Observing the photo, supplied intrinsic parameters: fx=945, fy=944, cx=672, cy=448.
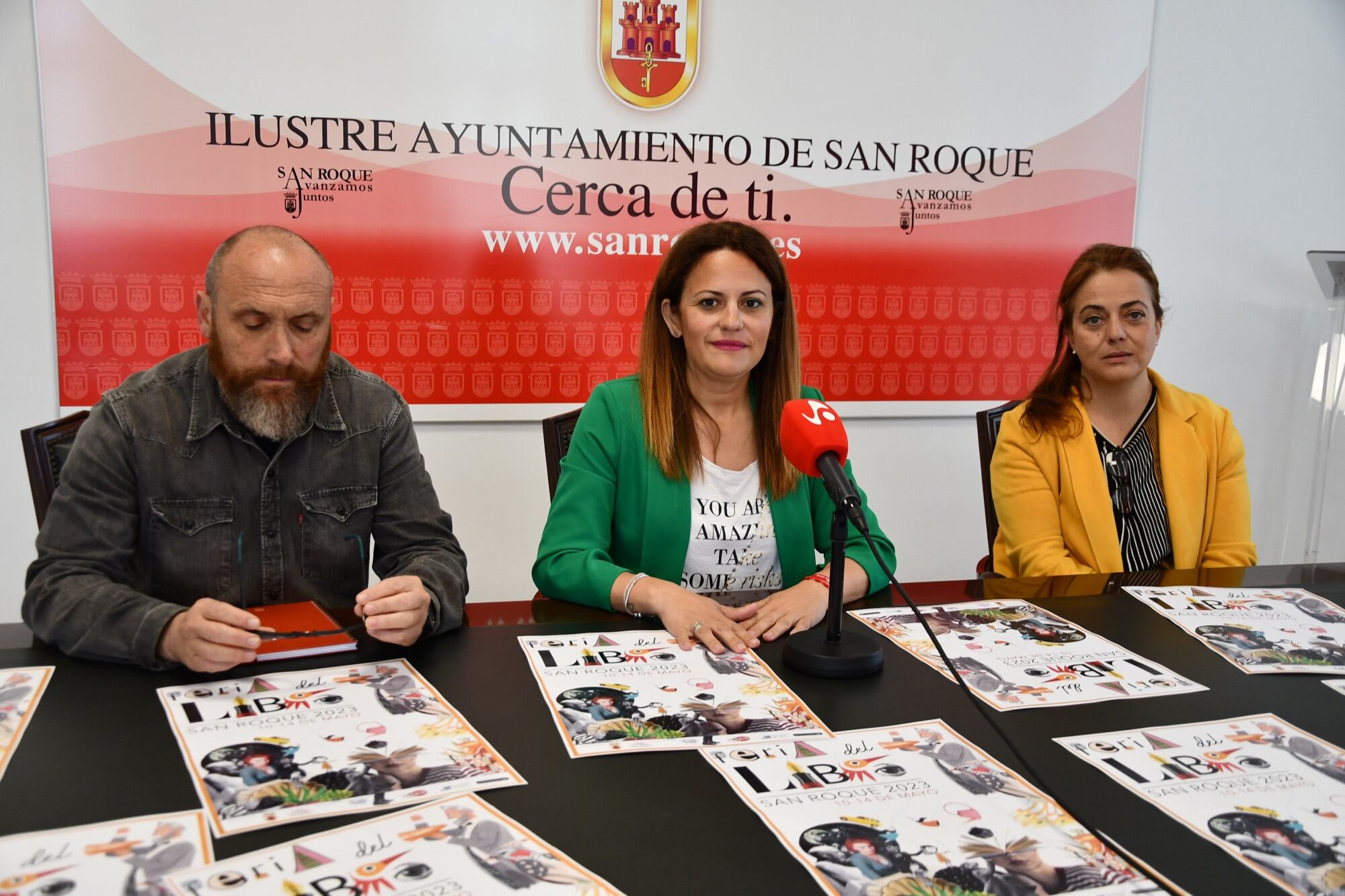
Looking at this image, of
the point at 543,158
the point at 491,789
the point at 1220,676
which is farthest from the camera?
the point at 543,158

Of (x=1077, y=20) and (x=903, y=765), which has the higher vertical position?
(x=1077, y=20)

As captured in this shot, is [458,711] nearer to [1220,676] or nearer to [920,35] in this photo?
[1220,676]

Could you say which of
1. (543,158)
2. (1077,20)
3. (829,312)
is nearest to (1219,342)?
(1077,20)

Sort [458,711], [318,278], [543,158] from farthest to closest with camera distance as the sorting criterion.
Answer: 1. [543,158]
2. [318,278]
3. [458,711]

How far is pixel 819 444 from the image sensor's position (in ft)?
4.40

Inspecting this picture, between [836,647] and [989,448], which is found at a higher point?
[989,448]

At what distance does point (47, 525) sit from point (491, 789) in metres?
1.02

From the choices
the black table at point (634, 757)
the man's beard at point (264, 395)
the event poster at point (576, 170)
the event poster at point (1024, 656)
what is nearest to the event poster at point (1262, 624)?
the black table at point (634, 757)

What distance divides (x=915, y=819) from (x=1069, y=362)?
69.5 inches

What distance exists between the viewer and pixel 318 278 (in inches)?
66.5

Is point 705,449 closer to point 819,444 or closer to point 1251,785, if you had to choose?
point 819,444

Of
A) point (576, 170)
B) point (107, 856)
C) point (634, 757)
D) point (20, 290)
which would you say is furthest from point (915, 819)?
point (20, 290)

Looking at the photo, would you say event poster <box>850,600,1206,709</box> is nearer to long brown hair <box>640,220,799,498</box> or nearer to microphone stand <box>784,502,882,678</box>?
microphone stand <box>784,502,882,678</box>

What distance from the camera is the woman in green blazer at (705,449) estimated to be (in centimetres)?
201
